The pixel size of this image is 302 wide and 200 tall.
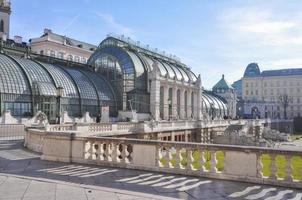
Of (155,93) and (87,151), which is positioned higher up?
(155,93)

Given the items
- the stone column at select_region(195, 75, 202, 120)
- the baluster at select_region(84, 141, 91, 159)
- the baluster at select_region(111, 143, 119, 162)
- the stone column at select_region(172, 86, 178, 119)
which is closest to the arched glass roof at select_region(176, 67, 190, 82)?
the stone column at select_region(195, 75, 202, 120)

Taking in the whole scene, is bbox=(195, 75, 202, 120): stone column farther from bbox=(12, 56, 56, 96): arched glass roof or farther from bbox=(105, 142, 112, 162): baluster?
bbox=(105, 142, 112, 162): baluster

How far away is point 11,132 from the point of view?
96.6 feet

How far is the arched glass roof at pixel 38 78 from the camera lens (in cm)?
4754

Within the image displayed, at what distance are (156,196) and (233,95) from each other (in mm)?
126404

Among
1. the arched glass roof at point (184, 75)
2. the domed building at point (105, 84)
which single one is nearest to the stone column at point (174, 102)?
the domed building at point (105, 84)

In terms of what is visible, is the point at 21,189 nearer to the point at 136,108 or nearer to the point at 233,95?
the point at 136,108

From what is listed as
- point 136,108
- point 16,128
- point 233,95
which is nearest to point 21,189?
point 16,128

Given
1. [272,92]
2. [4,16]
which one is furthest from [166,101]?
[272,92]

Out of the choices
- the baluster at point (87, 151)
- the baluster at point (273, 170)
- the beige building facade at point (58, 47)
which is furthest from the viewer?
the beige building facade at point (58, 47)

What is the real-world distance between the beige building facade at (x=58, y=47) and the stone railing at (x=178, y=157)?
74083 millimetres

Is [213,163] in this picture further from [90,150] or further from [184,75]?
[184,75]

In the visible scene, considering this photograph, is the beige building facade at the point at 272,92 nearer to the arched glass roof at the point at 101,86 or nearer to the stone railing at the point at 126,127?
the stone railing at the point at 126,127

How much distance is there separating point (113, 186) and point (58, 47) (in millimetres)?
84961
